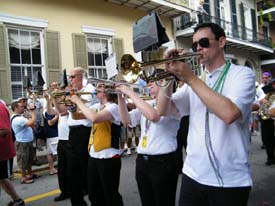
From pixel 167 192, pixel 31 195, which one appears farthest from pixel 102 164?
pixel 31 195

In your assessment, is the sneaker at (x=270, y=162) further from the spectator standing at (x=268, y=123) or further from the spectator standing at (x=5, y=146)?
the spectator standing at (x=5, y=146)

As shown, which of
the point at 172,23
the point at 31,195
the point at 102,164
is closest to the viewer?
the point at 102,164

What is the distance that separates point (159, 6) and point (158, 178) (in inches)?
454

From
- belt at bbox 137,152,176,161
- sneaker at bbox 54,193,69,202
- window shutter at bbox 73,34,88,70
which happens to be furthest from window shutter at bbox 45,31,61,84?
belt at bbox 137,152,176,161

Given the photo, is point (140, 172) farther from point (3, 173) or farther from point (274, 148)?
point (274, 148)

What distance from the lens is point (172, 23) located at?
15.4 m

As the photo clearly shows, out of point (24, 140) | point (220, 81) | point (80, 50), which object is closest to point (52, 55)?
point (80, 50)

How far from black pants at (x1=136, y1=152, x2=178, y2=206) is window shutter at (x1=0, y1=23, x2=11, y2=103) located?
6995 millimetres

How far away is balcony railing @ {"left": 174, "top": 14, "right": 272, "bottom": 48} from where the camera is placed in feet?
51.6

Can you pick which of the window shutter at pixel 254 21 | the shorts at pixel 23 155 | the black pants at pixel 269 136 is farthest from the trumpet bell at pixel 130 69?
the window shutter at pixel 254 21

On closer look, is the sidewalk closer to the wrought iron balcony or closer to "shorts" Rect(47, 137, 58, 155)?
"shorts" Rect(47, 137, 58, 155)

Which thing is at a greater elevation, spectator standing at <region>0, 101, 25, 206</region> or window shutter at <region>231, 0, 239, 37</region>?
window shutter at <region>231, 0, 239, 37</region>

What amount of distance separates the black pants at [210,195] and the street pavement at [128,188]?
262cm

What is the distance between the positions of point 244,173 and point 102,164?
1.84 m
